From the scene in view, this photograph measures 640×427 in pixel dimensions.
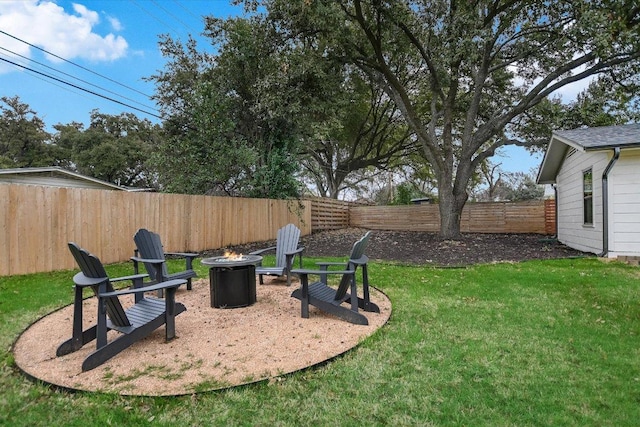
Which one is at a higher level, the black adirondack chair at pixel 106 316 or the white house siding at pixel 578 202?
the white house siding at pixel 578 202

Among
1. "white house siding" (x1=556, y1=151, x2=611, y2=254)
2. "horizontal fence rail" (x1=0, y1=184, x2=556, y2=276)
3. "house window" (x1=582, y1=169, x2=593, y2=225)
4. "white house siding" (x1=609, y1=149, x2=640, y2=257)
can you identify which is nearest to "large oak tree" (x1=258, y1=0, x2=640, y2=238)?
"white house siding" (x1=556, y1=151, x2=611, y2=254)

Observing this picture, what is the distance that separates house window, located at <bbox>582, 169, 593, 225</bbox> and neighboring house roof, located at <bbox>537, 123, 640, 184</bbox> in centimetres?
87

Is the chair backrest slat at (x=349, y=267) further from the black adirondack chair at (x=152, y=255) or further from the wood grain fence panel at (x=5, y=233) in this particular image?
the wood grain fence panel at (x=5, y=233)

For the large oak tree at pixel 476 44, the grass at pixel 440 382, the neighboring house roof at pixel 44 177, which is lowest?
the grass at pixel 440 382

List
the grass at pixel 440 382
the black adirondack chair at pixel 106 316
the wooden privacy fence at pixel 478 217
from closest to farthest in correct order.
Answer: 1. the grass at pixel 440 382
2. the black adirondack chair at pixel 106 316
3. the wooden privacy fence at pixel 478 217

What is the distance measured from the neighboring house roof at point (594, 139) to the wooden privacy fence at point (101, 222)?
27.6 ft

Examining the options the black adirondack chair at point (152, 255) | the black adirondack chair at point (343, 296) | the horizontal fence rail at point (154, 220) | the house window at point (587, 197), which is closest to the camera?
the black adirondack chair at point (343, 296)

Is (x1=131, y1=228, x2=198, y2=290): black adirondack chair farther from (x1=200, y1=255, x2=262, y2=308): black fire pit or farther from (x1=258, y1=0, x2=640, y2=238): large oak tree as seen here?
(x1=258, y1=0, x2=640, y2=238): large oak tree

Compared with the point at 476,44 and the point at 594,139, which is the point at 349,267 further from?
the point at 476,44

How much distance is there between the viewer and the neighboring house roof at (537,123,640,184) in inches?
278

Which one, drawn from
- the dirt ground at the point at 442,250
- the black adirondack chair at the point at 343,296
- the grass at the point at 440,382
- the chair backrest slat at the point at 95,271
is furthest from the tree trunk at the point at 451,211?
the chair backrest slat at the point at 95,271

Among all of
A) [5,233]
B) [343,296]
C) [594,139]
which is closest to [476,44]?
[594,139]

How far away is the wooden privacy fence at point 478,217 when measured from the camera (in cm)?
1370

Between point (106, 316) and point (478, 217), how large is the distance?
47.5 ft
